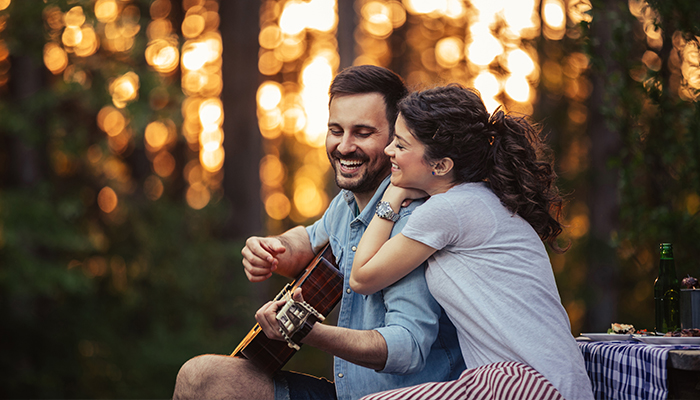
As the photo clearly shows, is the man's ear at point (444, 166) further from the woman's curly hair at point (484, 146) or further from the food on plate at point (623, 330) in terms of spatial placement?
the food on plate at point (623, 330)

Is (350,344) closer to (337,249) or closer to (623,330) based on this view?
(337,249)

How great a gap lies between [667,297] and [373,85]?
1.43 m

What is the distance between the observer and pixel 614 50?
150 inches

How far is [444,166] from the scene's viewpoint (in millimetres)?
2164

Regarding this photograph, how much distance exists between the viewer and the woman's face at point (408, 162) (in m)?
2.17

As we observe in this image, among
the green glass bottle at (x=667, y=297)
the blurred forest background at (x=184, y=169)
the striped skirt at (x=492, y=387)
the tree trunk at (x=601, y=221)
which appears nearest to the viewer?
the striped skirt at (x=492, y=387)

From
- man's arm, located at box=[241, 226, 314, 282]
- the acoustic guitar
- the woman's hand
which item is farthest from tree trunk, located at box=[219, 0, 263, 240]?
the woman's hand

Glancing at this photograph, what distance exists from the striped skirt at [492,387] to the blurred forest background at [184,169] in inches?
87.8

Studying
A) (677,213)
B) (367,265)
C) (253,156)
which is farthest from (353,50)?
(367,265)

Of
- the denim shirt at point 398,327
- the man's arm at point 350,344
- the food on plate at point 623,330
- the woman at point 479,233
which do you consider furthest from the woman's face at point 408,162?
the food on plate at point 623,330

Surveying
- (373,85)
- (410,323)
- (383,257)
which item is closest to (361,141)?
(373,85)

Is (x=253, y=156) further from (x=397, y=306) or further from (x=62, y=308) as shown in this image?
(x=397, y=306)

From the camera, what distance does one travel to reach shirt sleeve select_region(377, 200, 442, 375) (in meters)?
2.02

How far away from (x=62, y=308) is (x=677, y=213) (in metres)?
8.01
